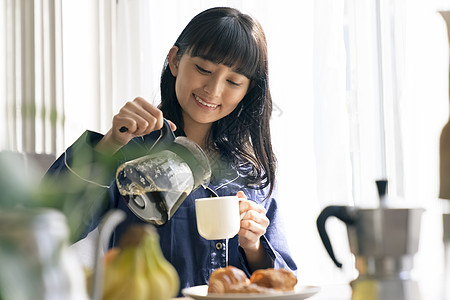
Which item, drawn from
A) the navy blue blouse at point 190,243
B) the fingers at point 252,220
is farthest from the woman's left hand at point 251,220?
the navy blue blouse at point 190,243

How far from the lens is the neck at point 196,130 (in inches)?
72.1

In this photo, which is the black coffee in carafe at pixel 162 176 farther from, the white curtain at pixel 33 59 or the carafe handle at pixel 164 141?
the white curtain at pixel 33 59

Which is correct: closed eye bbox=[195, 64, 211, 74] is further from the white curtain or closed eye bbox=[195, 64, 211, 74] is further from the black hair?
the white curtain

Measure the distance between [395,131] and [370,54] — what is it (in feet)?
1.23

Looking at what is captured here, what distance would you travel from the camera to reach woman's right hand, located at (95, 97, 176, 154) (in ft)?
3.81

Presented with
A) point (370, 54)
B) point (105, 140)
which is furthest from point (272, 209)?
point (370, 54)

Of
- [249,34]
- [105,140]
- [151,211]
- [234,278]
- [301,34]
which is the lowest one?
[234,278]

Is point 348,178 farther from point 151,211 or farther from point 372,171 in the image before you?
point 151,211

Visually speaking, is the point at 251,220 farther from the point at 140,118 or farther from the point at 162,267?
the point at 162,267

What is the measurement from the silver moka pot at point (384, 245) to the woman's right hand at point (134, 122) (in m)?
0.53

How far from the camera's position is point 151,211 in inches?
40.7

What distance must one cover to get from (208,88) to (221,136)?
248mm

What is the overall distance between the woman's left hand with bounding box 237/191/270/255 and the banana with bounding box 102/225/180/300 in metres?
0.65

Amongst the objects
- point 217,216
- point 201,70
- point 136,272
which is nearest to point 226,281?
point 217,216
